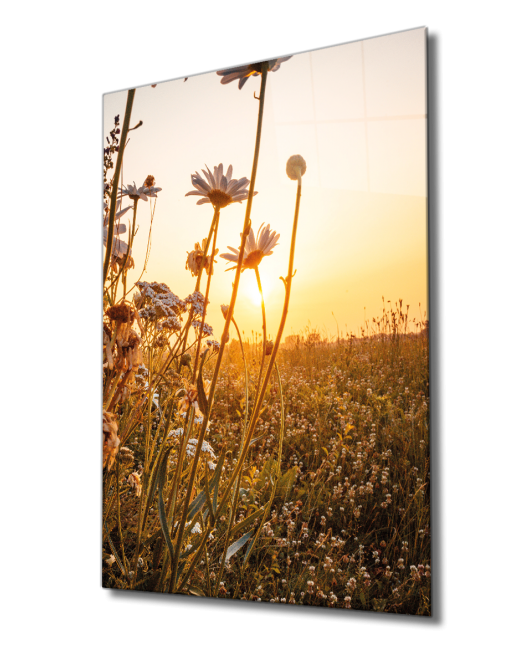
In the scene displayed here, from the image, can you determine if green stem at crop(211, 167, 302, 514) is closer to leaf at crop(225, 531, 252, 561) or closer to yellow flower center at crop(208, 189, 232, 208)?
leaf at crop(225, 531, 252, 561)

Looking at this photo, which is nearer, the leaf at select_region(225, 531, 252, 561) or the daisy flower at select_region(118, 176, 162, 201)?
the leaf at select_region(225, 531, 252, 561)

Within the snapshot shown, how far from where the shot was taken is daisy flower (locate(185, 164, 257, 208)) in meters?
1.50

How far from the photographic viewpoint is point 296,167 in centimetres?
146

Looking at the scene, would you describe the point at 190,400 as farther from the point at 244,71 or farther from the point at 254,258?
the point at 244,71

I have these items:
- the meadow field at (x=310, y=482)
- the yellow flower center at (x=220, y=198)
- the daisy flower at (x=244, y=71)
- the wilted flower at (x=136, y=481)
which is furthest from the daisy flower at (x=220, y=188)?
the wilted flower at (x=136, y=481)

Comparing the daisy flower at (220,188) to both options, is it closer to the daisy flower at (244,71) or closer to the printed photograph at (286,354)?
the printed photograph at (286,354)

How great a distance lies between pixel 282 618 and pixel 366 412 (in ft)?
1.75

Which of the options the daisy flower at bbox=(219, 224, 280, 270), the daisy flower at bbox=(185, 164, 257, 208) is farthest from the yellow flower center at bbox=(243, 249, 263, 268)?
the daisy flower at bbox=(185, 164, 257, 208)

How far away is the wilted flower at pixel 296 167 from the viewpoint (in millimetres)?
1454

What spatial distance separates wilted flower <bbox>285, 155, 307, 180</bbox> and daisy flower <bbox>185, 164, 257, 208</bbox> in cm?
10

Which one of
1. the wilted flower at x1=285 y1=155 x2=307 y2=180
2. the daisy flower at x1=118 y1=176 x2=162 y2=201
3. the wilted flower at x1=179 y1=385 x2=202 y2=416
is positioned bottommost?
the wilted flower at x1=179 y1=385 x2=202 y2=416

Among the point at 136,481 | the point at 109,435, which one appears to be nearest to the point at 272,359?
the point at 109,435
